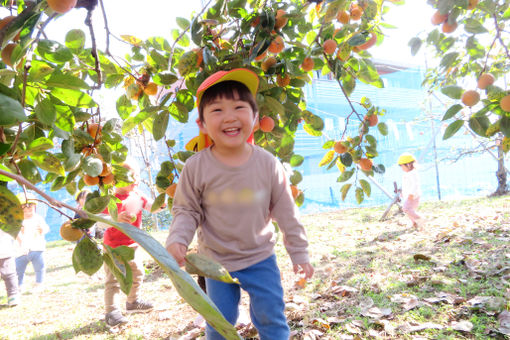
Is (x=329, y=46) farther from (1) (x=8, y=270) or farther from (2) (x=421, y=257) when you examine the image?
(1) (x=8, y=270)

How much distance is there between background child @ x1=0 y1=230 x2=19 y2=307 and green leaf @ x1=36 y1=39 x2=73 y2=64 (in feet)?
10.7

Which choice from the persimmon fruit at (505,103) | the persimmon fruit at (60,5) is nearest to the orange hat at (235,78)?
the persimmon fruit at (60,5)

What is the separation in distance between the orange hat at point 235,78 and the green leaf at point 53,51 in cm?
54

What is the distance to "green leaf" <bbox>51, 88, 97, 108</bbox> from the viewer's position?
2.82 ft

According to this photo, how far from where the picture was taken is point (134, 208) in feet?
8.25

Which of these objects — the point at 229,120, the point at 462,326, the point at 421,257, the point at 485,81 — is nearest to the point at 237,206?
the point at 229,120

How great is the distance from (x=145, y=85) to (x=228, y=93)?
0.42m

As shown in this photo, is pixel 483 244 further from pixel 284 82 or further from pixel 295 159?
pixel 284 82

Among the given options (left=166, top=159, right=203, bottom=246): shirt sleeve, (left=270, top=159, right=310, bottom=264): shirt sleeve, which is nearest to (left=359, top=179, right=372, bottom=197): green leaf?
(left=270, top=159, right=310, bottom=264): shirt sleeve

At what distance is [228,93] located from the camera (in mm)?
1334

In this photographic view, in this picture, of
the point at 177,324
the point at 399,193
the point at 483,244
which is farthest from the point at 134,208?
the point at 399,193

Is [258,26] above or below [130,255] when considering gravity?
above

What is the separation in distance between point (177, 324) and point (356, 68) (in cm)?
187

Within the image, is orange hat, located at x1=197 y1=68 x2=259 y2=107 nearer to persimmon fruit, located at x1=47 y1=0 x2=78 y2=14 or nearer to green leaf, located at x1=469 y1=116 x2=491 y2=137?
persimmon fruit, located at x1=47 y1=0 x2=78 y2=14
